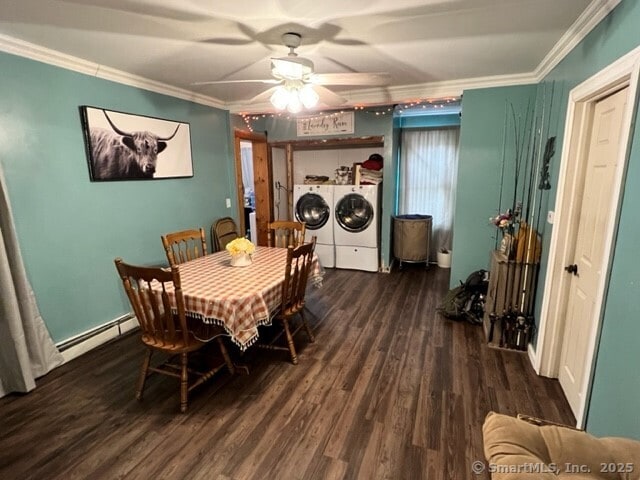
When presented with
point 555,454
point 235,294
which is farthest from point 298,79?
point 555,454

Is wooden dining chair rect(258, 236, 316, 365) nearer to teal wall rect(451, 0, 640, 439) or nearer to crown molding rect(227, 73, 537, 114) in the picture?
crown molding rect(227, 73, 537, 114)

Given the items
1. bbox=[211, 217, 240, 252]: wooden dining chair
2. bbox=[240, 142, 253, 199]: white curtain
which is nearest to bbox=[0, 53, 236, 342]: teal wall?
bbox=[211, 217, 240, 252]: wooden dining chair

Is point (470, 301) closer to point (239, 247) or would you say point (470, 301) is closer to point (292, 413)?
point (292, 413)

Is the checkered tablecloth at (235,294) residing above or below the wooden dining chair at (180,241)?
below

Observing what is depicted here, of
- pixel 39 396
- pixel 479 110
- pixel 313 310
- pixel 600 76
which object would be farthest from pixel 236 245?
pixel 479 110

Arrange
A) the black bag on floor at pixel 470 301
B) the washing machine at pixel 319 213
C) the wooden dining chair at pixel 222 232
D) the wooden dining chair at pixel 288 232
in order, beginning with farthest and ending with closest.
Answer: the washing machine at pixel 319 213 < the wooden dining chair at pixel 222 232 < the wooden dining chair at pixel 288 232 < the black bag on floor at pixel 470 301

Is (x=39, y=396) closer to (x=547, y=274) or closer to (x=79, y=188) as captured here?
(x=79, y=188)

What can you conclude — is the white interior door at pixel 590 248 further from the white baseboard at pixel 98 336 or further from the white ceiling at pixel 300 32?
the white baseboard at pixel 98 336

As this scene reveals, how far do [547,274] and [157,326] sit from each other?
8.71ft

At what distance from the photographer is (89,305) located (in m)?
2.84

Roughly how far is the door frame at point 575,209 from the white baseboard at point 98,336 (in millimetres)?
3480

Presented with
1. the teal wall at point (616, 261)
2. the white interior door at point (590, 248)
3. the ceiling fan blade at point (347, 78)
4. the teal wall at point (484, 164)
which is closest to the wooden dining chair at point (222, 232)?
the ceiling fan blade at point (347, 78)

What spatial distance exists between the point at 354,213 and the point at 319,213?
527mm

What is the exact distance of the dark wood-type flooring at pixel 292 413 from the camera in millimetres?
1712
